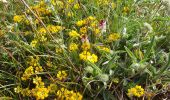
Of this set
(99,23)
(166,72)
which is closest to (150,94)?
(166,72)

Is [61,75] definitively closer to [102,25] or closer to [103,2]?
[102,25]

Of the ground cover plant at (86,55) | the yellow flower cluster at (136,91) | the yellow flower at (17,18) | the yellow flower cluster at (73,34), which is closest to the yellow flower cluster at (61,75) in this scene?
the ground cover plant at (86,55)

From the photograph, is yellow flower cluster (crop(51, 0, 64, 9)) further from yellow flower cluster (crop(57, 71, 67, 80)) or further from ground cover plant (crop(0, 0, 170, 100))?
yellow flower cluster (crop(57, 71, 67, 80))

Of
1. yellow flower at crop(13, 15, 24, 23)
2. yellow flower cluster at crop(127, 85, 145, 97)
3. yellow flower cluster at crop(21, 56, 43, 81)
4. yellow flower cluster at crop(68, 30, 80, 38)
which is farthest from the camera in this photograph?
yellow flower at crop(13, 15, 24, 23)

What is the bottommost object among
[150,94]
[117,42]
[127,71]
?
[150,94]

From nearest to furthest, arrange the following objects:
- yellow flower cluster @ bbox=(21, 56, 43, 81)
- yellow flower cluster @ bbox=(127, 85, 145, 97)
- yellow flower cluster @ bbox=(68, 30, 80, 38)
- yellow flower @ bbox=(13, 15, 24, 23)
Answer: yellow flower cluster @ bbox=(127, 85, 145, 97) → yellow flower cluster @ bbox=(21, 56, 43, 81) → yellow flower cluster @ bbox=(68, 30, 80, 38) → yellow flower @ bbox=(13, 15, 24, 23)

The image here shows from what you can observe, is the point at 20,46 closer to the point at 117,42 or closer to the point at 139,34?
the point at 117,42

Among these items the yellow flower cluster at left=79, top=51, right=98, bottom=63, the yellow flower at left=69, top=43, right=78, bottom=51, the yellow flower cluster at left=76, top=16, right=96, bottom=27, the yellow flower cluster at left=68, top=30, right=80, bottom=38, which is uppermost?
the yellow flower cluster at left=76, top=16, right=96, bottom=27

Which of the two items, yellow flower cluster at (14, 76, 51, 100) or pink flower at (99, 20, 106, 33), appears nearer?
yellow flower cluster at (14, 76, 51, 100)

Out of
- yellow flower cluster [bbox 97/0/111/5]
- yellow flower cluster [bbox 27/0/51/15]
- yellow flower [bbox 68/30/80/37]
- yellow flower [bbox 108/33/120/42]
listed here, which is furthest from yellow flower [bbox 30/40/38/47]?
yellow flower cluster [bbox 97/0/111/5]
